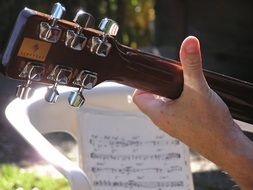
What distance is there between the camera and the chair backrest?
1672 millimetres

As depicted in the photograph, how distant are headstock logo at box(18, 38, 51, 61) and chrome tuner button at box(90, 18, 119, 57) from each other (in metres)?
0.08

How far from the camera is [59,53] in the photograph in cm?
100

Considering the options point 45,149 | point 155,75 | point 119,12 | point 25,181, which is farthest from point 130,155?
point 119,12

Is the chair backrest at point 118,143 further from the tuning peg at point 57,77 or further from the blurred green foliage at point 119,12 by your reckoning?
the blurred green foliage at point 119,12

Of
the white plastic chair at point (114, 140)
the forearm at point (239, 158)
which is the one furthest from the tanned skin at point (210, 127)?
the white plastic chair at point (114, 140)

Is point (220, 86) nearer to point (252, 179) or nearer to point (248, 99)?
point (248, 99)

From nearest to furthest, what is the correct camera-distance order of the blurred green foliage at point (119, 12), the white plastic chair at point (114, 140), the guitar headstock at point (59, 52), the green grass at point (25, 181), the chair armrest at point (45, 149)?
the guitar headstock at point (59, 52)
the chair armrest at point (45, 149)
the white plastic chair at point (114, 140)
the green grass at point (25, 181)
the blurred green foliage at point (119, 12)

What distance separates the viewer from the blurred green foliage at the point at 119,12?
13.3ft

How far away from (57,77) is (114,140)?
70 cm

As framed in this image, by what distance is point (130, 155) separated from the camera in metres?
1.71

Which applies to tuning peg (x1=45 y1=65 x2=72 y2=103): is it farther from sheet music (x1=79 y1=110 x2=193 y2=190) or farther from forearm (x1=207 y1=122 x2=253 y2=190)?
sheet music (x1=79 y1=110 x2=193 y2=190)

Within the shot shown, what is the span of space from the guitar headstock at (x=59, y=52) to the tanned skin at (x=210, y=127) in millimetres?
126

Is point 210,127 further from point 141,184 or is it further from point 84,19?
point 141,184

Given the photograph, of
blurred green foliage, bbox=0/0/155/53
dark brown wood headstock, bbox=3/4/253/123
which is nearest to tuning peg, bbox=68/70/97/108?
dark brown wood headstock, bbox=3/4/253/123
